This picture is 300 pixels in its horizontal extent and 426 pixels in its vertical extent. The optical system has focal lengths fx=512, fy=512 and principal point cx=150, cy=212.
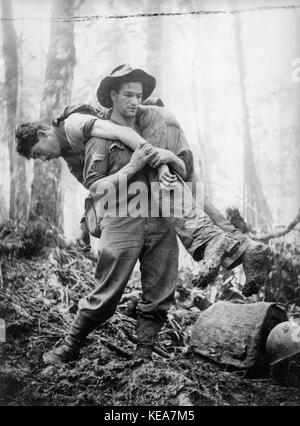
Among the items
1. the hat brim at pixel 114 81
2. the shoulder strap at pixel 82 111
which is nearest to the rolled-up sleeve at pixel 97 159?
the shoulder strap at pixel 82 111

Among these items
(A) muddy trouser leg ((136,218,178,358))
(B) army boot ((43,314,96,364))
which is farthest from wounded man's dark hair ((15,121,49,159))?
(B) army boot ((43,314,96,364))

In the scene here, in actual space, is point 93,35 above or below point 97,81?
above

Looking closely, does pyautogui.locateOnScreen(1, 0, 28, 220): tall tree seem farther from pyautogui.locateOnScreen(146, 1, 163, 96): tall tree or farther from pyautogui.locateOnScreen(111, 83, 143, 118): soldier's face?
pyautogui.locateOnScreen(146, 1, 163, 96): tall tree

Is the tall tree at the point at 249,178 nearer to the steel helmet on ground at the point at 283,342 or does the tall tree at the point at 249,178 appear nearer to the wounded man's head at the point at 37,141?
the steel helmet on ground at the point at 283,342

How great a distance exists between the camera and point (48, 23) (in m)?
4.31

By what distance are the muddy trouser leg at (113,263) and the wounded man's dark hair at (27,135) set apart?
0.87 m

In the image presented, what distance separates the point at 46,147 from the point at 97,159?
1.64ft

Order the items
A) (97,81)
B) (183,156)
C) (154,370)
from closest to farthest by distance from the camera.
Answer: (154,370)
(183,156)
(97,81)

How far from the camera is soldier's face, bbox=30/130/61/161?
12.8 ft

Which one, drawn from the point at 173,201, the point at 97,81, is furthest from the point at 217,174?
the point at 97,81

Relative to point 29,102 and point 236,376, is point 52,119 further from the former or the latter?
point 236,376

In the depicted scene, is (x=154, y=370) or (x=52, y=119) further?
(x=52, y=119)

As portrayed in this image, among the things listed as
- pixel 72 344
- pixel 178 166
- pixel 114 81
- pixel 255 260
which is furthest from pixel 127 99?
pixel 72 344
